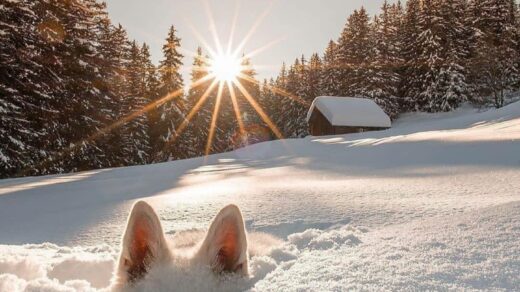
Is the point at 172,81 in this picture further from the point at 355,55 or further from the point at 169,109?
the point at 355,55

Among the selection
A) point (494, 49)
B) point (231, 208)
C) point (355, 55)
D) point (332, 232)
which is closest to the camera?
point (231, 208)

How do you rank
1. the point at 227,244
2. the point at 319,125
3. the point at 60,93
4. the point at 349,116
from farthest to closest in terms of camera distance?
the point at 319,125, the point at 349,116, the point at 60,93, the point at 227,244

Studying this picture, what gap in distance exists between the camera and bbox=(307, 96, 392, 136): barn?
3438 cm

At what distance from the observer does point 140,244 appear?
1824 millimetres

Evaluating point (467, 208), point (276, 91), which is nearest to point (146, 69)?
point (276, 91)

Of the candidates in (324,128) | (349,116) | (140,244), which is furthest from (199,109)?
(140,244)

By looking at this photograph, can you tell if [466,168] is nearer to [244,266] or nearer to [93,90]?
[244,266]

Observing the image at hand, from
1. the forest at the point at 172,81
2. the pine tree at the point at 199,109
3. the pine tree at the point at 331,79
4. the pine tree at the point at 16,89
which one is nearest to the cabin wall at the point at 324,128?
the forest at the point at 172,81

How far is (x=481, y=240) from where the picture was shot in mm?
2189

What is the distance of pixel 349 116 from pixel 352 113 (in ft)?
1.40

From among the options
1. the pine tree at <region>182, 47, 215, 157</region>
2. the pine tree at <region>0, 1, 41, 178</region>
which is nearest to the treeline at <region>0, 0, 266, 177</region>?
the pine tree at <region>0, 1, 41, 178</region>

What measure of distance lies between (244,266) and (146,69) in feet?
150

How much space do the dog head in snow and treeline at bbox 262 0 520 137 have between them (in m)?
41.8

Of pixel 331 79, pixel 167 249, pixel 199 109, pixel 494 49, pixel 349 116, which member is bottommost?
pixel 167 249
